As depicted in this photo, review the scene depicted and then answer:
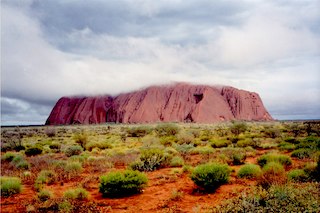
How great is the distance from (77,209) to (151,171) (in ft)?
21.2

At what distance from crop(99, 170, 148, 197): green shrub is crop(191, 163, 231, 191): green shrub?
1.87 m

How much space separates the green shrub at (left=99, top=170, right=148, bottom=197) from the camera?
34.0 ft

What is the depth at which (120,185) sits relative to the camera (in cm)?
1048

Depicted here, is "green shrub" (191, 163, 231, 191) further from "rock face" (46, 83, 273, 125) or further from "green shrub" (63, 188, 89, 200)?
"rock face" (46, 83, 273, 125)

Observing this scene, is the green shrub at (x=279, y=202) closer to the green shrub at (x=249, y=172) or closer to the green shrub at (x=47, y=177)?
the green shrub at (x=249, y=172)

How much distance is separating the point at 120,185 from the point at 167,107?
4320 inches

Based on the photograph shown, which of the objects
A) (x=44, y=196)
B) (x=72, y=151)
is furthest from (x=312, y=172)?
(x=72, y=151)

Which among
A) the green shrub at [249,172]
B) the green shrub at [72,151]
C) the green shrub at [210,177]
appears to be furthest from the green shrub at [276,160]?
the green shrub at [72,151]

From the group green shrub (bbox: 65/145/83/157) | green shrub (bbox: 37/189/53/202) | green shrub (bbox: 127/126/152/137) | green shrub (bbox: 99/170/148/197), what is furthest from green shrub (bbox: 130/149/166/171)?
green shrub (bbox: 127/126/152/137)

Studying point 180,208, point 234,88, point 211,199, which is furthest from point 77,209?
point 234,88

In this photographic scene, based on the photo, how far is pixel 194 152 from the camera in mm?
20250

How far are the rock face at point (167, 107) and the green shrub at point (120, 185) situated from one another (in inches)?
3893

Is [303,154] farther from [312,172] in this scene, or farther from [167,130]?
[167,130]

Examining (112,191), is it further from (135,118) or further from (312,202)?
(135,118)
